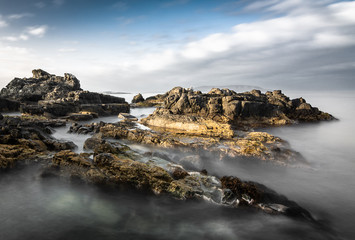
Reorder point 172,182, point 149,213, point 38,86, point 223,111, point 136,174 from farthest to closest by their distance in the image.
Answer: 1. point 38,86
2. point 223,111
3. point 136,174
4. point 172,182
5. point 149,213

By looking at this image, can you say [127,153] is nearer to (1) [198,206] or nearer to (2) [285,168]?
(1) [198,206]

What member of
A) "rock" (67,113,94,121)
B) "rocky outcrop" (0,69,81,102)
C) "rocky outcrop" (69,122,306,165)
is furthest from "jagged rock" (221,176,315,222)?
"rocky outcrop" (0,69,81,102)

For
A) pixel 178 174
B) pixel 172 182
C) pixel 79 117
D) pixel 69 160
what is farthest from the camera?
pixel 79 117

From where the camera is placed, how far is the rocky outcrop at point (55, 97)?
134ft

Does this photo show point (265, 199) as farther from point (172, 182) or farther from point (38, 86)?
point (38, 86)

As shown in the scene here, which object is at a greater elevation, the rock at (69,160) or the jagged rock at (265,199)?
the rock at (69,160)

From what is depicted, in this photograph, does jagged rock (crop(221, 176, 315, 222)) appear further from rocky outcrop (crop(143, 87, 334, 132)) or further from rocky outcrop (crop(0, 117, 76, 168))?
rocky outcrop (crop(143, 87, 334, 132))

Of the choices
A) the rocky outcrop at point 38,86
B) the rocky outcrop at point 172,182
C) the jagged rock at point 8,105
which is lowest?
the rocky outcrop at point 172,182

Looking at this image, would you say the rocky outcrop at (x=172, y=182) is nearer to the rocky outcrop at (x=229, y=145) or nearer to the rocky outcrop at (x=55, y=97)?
the rocky outcrop at (x=229, y=145)

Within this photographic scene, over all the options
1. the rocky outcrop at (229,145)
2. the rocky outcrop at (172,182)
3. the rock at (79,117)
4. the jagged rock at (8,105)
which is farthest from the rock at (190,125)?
the jagged rock at (8,105)

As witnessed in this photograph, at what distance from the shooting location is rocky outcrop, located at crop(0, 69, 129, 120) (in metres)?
40.8

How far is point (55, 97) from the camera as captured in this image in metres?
53.8

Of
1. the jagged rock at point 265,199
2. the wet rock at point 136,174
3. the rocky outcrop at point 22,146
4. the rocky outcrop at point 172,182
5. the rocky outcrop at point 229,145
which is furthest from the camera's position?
the rocky outcrop at point 229,145

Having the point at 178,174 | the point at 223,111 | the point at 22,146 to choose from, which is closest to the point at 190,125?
the point at 223,111
